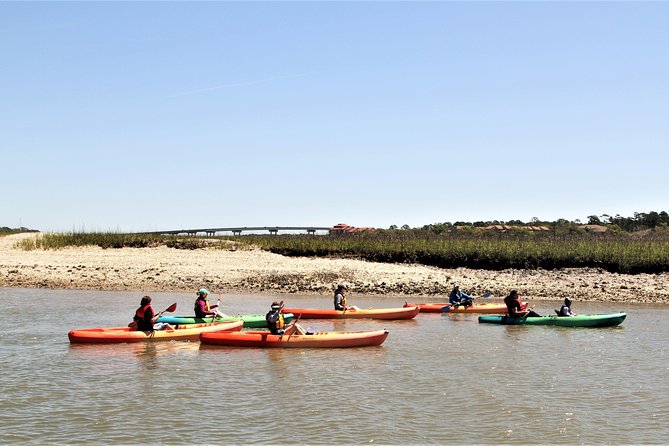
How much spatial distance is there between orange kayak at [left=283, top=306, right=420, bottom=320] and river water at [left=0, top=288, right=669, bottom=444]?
156 centimetres

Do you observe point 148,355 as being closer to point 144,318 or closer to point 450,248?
point 144,318

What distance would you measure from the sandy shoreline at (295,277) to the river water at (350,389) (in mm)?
8430

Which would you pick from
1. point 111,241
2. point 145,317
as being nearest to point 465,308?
point 145,317

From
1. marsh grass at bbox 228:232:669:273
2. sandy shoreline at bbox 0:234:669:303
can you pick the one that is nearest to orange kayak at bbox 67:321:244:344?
sandy shoreline at bbox 0:234:669:303

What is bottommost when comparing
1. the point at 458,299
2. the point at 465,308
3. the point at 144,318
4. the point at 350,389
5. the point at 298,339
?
the point at 350,389

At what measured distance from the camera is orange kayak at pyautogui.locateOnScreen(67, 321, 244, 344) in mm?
17891

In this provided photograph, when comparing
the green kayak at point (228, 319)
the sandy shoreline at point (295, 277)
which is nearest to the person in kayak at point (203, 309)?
the green kayak at point (228, 319)

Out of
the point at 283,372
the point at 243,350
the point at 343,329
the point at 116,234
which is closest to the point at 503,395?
the point at 283,372

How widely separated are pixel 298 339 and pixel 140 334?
3.94 meters

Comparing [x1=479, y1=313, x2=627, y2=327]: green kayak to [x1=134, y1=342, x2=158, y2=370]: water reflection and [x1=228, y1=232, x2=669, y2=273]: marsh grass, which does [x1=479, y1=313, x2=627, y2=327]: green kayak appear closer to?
[x1=134, y1=342, x2=158, y2=370]: water reflection

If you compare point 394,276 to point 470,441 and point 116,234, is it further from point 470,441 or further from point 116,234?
point 470,441

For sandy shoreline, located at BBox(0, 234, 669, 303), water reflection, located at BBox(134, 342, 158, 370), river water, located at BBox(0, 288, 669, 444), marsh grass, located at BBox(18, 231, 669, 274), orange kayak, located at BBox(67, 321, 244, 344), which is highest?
marsh grass, located at BBox(18, 231, 669, 274)

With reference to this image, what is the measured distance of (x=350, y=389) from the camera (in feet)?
44.8

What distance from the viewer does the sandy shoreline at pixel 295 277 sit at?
98.2ft
